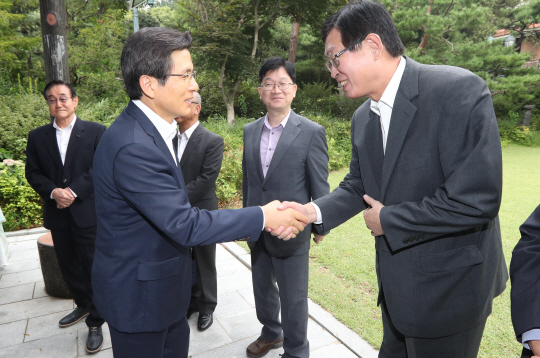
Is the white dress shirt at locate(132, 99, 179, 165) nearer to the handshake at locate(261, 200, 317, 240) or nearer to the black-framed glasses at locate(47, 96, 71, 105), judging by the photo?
the handshake at locate(261, 200, 317, 240)

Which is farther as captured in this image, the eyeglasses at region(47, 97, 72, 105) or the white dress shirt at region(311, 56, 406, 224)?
the eyeglasses at region(47, 97, 72, 105)

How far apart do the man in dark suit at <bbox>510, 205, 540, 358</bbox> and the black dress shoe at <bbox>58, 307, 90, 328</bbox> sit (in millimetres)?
3955

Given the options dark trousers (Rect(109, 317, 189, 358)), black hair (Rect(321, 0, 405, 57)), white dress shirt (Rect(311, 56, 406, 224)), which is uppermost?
black hair (Rect(321, 0, 405, 57))

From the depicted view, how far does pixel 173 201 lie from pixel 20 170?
6569 mm

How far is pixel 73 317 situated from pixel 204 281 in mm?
1442

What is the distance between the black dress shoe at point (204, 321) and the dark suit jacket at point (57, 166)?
1.53m

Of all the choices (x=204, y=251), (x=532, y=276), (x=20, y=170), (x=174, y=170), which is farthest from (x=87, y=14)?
(x=532, y=276)

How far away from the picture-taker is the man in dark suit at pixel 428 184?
157cm

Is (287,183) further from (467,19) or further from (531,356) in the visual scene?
(467,19)

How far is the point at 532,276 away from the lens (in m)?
1.38

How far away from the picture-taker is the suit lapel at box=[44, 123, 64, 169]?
3625mm

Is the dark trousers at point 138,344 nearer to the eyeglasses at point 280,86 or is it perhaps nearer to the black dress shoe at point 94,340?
the black dress shoe at point 94,340

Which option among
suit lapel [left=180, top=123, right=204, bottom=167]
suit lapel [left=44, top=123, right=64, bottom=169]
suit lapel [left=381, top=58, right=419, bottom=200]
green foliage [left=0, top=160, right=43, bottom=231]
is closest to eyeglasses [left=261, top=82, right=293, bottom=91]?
suit lapel [left=180, top=123, right=204, bottom=167]

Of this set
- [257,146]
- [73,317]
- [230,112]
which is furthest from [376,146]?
[230,112]
